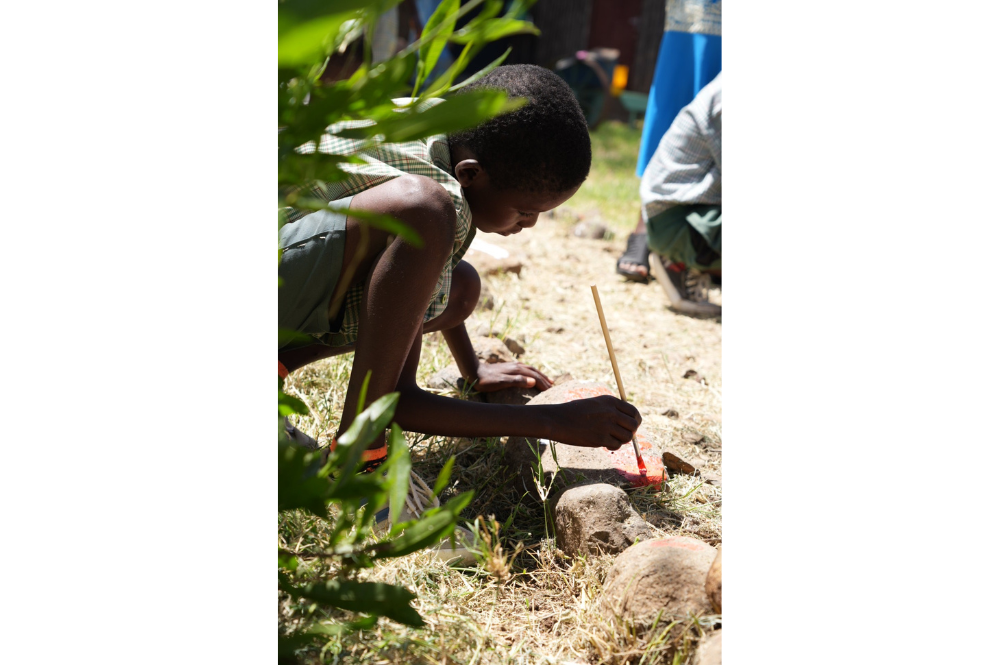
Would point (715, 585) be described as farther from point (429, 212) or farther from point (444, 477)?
point (429, 212)

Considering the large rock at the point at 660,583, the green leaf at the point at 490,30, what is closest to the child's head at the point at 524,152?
the large rock at the point at 660,583

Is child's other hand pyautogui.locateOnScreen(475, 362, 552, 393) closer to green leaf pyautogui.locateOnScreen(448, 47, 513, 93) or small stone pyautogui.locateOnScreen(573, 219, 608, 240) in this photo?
green leaf pyautogui.locateOnScreen(448, 47, 513, 93)

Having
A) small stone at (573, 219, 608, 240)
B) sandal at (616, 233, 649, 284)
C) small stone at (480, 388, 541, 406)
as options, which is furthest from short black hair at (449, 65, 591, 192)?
small stone at (573, 219, 608, 240)

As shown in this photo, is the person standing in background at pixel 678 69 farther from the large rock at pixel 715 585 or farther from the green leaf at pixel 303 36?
the green leaf at pixel 303 36

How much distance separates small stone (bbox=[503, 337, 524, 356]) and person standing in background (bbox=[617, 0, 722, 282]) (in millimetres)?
1383

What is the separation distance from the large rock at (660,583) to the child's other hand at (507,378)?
0.91 meters

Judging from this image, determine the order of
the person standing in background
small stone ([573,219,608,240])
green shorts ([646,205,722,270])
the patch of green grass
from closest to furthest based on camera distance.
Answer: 1. green shorts ([646,205,722,270])
2. the person standing in background
3. small stone ([573,219,608,240])
4. the patch of green grass

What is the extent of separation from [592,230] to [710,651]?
3698mm

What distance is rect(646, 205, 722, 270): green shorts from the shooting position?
11.7ft
